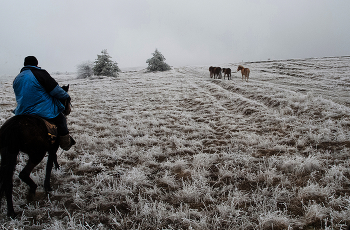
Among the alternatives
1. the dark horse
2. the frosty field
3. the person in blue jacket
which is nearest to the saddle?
the dark horse

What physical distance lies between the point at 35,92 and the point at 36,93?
0.02 m

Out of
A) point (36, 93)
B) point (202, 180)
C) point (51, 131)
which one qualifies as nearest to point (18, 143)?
point (51, 131)

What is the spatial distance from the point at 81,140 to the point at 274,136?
6.11 m

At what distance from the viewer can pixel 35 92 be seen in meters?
3.04

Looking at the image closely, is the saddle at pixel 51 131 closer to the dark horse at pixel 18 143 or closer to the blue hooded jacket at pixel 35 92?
the dark horse at pixel 18 143

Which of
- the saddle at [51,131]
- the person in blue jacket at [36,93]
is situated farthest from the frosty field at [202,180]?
the person in blue jacket at [36,93]

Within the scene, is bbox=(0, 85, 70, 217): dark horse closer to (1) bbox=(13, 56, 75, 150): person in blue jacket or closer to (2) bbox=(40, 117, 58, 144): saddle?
(2) bbox=(40, 117, 58, 144): saddle

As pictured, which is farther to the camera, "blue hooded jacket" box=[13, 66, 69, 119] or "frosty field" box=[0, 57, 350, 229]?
"blue hooded jacket" box=[13, 66, 69, 119]

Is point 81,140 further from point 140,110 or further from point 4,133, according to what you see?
point 140,110

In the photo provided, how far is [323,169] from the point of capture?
3660mm

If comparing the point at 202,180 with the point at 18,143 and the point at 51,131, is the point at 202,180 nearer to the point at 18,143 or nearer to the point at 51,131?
the point at 51,131

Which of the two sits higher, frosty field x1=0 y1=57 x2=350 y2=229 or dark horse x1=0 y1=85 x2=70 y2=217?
dark horse x1=0 y1=85 x2=70 y2=217

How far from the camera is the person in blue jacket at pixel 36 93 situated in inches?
117

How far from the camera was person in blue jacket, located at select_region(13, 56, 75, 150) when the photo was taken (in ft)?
9.78
